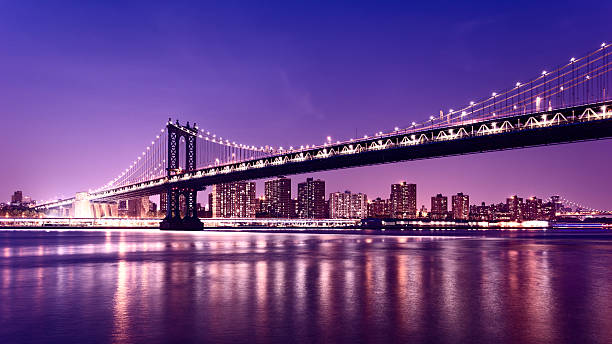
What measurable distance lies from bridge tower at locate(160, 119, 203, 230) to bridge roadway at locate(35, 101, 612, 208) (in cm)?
187

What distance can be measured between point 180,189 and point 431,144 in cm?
4869

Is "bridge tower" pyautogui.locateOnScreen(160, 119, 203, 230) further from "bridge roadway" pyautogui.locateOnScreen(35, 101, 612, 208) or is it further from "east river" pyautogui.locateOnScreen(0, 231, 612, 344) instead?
"east river" pyautogui.locateOnScreen(0, 231, 612, 344)

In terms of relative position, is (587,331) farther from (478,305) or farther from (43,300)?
(43,300)

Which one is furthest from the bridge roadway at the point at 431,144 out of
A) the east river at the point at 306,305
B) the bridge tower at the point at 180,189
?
the east river at the point at 306,305

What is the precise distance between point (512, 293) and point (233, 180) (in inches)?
3009

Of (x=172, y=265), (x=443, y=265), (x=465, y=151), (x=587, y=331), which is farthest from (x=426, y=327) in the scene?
(x=465, y=151)

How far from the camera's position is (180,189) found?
9594 centimetres

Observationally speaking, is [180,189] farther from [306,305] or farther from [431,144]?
[306,305]

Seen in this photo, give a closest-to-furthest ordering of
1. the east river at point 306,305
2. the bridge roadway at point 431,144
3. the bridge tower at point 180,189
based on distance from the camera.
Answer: the east river at point 306,305, the bridge roadway at point 431,144, the bridge tower at point 180,189

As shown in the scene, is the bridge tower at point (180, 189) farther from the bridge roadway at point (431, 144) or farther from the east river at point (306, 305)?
the east river at point (306, 305)

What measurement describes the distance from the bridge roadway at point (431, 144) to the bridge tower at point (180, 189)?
1867 mm

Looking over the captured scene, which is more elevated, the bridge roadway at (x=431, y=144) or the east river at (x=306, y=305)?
the bridge roadway at (x=431, y=144)

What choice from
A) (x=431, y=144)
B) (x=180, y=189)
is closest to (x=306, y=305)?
(x=431, y=144)

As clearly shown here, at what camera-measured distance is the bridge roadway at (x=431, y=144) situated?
173 feet
